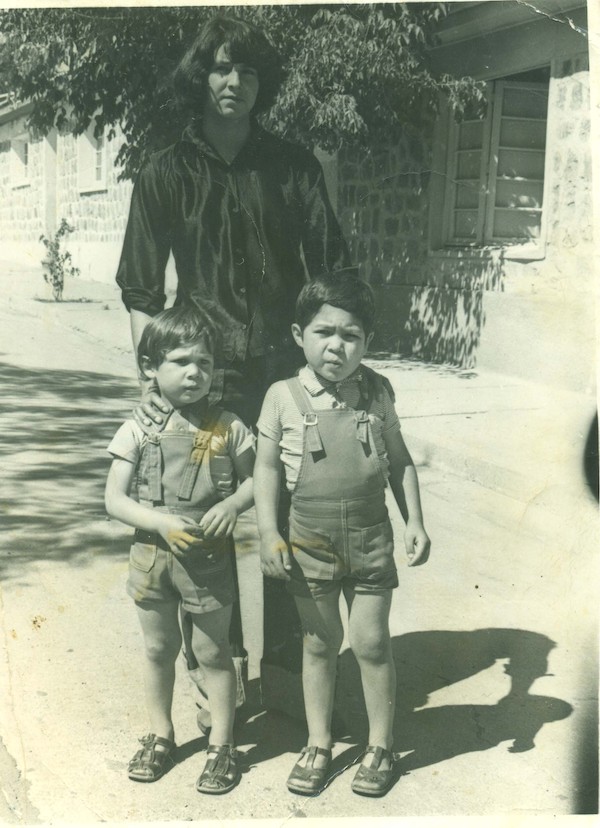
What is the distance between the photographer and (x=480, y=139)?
25.3 feet

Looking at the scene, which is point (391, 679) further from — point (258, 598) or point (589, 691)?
point (258, 598)

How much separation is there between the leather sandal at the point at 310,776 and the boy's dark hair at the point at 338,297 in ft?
3.51

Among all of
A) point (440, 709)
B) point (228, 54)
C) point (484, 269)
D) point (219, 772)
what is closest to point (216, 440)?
point (219, 772)

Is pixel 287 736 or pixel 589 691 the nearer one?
pixel 287 736

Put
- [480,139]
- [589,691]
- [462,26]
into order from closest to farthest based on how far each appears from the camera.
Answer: [589,691]
[462,26]
[480,139]

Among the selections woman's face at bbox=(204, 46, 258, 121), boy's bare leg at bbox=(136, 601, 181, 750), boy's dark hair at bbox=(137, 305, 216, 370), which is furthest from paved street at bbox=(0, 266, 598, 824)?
woman's face at bbox=(204, 46, 258, 121)

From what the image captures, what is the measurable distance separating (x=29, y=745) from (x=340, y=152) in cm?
666

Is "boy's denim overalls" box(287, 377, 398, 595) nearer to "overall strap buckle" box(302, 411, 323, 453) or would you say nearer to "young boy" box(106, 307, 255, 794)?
"overall strap buckle" box(302, 411, 323, 453)

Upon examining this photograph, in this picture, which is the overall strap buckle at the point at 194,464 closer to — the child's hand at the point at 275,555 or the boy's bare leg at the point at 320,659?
the child's hand at the point at 275,555

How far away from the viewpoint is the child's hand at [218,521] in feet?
7.04

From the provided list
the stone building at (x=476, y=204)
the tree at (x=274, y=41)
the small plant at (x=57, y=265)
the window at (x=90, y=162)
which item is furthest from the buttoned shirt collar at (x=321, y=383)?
the small plant at (x=57, y=265)

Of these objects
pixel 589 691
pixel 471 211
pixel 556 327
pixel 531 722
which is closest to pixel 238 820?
pixel 531 722

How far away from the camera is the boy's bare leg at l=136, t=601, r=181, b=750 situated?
2256 millimetres

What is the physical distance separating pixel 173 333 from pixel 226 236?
0.35 meters
